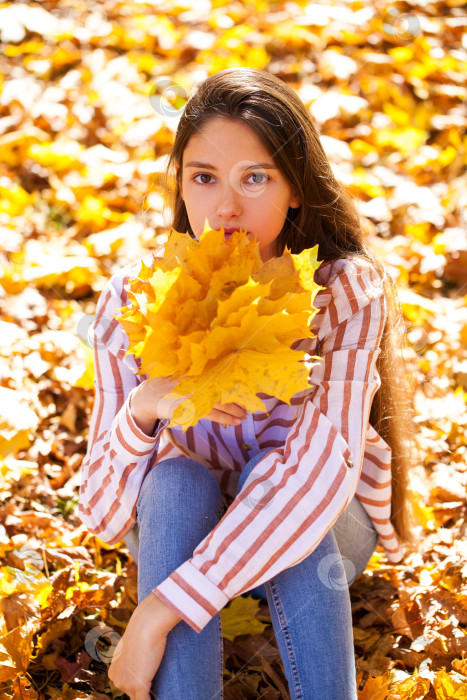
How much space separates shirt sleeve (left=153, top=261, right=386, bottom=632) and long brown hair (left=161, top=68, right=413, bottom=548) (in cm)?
28

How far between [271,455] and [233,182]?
58 centimetres

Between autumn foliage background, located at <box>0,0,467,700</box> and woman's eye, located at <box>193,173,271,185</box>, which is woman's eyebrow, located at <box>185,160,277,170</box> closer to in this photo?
woman's eye, located at <box>193,173,271,185</box>

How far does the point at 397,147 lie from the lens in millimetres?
3398

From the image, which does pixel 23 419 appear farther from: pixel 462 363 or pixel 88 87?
pixel 88 87

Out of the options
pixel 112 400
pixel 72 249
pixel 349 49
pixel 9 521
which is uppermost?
pixel 349 49

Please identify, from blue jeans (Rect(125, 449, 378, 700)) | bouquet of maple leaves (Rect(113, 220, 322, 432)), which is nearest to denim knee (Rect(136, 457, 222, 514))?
blue jeans (Rect(125, 449, 378, 700))

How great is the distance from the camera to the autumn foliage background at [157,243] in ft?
5.50

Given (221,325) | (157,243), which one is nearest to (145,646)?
(221,325)

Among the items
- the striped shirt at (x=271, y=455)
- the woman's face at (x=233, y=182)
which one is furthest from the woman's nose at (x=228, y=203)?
the striped shirt at (x=271, y=455)

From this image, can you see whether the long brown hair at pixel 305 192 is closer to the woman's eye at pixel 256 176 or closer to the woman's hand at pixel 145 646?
the woman's eye at pixel 256 176

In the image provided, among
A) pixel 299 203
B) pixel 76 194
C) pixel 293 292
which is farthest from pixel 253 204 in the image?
pixel 76 194

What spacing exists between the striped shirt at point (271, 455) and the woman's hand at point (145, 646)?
25mm

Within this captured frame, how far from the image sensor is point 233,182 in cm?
146

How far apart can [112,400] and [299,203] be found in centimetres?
65
